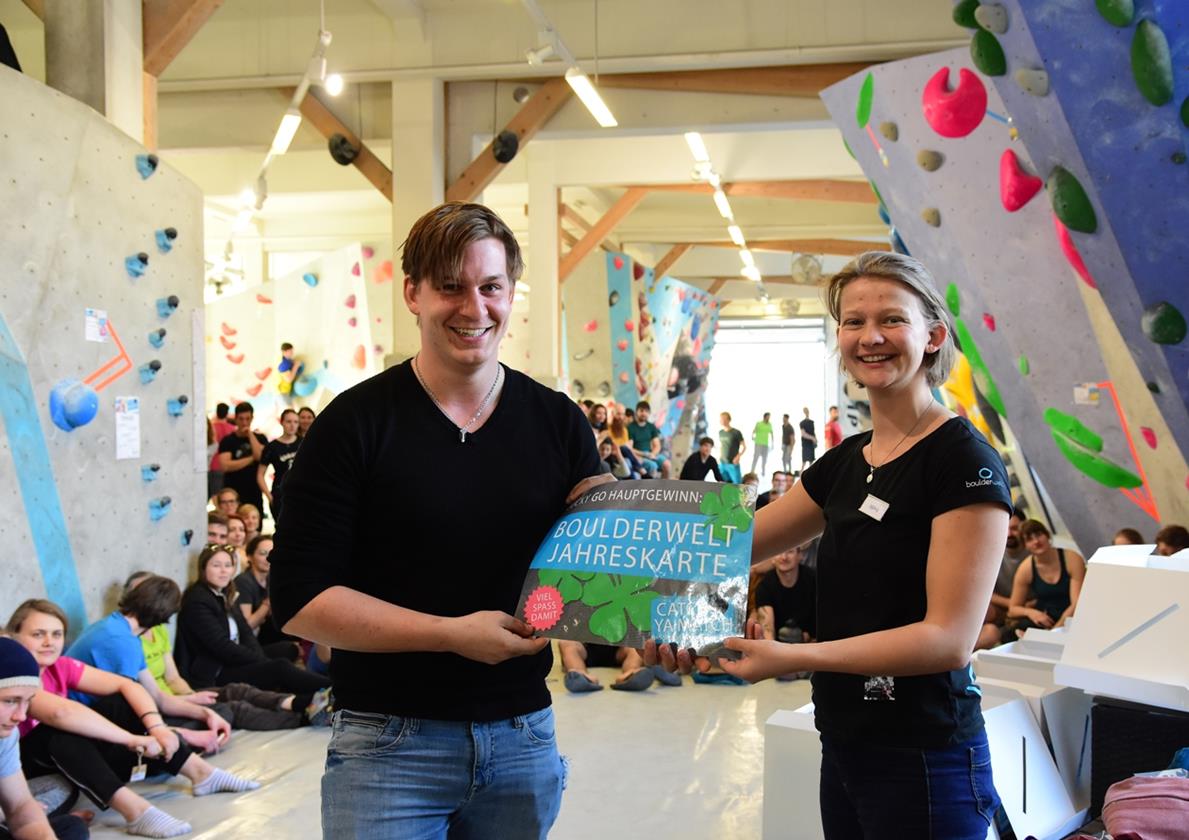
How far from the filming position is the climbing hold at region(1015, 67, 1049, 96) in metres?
3.70

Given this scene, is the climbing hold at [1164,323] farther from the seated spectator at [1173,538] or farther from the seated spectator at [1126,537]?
the seated spectator at [1126,537]

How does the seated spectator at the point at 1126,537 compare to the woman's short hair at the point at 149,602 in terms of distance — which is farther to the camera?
the seated spectator at the point at 1126,537

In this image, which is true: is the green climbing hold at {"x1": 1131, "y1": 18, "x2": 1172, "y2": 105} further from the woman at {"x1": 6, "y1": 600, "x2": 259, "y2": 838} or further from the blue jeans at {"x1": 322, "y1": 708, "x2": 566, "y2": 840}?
the woman at {"x1": 6, "y1": 600, "x2": 259, "y2": 838}

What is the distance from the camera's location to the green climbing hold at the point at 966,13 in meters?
3.89

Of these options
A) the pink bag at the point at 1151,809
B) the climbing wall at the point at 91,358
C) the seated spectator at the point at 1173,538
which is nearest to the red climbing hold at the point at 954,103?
the seated spectator at the point at 1173,538

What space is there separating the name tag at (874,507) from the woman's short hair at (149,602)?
145 inches

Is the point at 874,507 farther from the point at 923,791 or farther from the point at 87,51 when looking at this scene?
the point at 87,51

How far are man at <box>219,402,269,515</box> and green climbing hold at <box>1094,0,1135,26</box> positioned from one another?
703 centimetres

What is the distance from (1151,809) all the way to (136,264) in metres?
4.87

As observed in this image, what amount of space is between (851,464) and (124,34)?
5.19 m

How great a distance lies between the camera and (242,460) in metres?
8.71

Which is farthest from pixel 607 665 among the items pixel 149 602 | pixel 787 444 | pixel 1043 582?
pixel 787 444

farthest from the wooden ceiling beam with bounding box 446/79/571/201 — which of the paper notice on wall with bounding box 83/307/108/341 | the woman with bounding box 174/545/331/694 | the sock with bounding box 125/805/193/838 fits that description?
the sock with bounding box 125/805/193/838

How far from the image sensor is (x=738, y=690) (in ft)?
19.0
